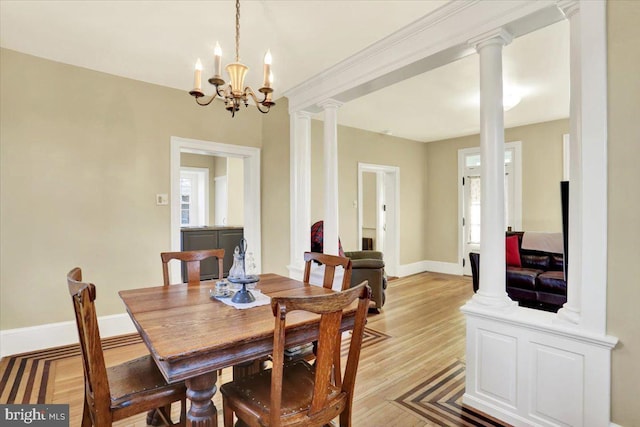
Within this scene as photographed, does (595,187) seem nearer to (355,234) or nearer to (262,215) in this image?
(262,215)

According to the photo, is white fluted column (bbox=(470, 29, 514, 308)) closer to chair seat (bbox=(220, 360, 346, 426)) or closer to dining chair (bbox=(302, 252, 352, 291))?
dining chair (bbox=(302, 252, 352, 291))

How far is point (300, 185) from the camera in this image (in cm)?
383

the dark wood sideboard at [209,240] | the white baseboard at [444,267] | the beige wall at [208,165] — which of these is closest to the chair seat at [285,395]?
the dark wood sideboard at [209,240]

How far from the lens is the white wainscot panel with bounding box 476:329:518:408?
1926mm

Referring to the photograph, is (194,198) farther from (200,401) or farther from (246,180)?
(200,401)

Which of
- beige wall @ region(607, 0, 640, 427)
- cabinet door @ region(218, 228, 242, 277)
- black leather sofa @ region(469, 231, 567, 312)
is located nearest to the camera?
beige wall @ region(607, 0, 640, 427)

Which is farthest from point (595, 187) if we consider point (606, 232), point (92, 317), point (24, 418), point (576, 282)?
point (24, 418)

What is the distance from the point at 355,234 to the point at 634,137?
417 centimetres

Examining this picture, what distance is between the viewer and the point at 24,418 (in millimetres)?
1881

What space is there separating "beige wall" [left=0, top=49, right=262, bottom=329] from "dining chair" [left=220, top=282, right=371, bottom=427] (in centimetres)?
257

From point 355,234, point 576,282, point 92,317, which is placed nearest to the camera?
point 92,317

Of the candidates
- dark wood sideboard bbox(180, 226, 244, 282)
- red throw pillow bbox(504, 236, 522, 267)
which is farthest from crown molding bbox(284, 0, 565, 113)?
dark wood sideboard bbox(180, 226, 244, 282)

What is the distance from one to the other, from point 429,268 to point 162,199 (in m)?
5.30

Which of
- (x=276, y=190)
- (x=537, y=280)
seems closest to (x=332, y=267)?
(x=276, y=190)
